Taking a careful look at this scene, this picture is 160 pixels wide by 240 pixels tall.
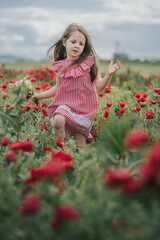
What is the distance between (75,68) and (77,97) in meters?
0.31

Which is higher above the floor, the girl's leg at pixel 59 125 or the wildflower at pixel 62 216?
the wildflower at pixel 62 216

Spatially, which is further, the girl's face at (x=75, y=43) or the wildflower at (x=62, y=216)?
the girl's face at (x=75, y=43)

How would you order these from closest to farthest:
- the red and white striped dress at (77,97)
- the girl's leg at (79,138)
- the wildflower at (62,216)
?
the wildflower at (62,216) → the red and white striped dress at (77,97) → the girl's leg at (79,138)

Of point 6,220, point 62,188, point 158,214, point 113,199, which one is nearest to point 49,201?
point 62,188

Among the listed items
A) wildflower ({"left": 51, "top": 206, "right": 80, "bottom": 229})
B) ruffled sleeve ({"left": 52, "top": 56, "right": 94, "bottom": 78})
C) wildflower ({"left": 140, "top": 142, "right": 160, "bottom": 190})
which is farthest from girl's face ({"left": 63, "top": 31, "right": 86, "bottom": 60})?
wildflower ({"left": 51, "top": 206, "right": 80, "bottom": 229})

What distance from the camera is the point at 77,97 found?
141 inches

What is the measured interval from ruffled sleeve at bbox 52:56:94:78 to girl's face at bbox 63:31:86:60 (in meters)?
0.12

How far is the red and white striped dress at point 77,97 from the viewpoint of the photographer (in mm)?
3518

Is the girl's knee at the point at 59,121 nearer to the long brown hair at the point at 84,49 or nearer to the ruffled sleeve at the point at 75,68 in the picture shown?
the ruffled sleeve at the point at 75,68

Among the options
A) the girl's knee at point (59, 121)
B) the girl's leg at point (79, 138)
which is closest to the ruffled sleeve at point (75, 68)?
the girl's knee at point (59, 121)

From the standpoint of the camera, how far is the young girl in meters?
3.52

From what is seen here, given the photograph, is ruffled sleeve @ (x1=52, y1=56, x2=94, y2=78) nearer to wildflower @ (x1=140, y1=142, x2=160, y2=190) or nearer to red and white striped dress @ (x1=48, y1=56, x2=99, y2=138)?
red and white striped dress @ (x1=48, y1=56, x2=99, y2=138)

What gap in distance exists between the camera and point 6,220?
1.55 meters

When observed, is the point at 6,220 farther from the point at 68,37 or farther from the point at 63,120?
the point at 68,37
